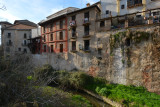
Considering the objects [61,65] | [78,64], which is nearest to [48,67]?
[61,65]

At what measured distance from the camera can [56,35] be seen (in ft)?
63.3

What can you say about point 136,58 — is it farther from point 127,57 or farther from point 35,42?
point 35,42

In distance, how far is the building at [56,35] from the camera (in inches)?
714

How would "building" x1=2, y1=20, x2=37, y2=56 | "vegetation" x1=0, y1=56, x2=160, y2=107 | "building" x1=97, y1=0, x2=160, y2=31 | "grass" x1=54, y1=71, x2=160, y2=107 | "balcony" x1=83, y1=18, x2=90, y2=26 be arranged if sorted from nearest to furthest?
"vegetation" x1=0, y1=56, x2=160, y2=107 → "grass" x1=54, y1=71, x2=160, y2=107 → "building" x1=97, y1=0, x2=160, y2=31 → "balcony" x1=83, y1=18, x2=90, y2=26 → "building" x1=2, y1=20, x2=37, y2=56

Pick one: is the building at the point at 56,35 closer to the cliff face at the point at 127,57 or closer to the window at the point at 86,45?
the window at the point at 86,45

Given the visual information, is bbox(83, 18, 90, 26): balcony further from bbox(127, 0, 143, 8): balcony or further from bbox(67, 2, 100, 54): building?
bbox(127, 0, 143, 8): balcony

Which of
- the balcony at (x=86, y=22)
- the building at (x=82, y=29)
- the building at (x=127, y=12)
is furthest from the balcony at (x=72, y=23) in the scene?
the building at (x=127, y=12)

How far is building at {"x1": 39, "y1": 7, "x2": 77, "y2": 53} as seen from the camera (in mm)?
18142

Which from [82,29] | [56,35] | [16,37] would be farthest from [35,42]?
[82,29]

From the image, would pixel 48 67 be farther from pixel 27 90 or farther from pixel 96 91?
pixel 27 90

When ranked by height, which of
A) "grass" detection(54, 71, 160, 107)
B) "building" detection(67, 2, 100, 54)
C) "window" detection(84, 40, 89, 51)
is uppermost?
"building" detection(67, 2, 100, 54)

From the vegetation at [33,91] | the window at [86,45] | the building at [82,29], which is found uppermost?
the building at [82,29]

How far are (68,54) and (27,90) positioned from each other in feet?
41.3

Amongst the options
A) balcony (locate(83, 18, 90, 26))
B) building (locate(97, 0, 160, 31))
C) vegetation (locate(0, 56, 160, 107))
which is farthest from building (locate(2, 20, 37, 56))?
vegetation (locate(0, 56, 160, 107))
